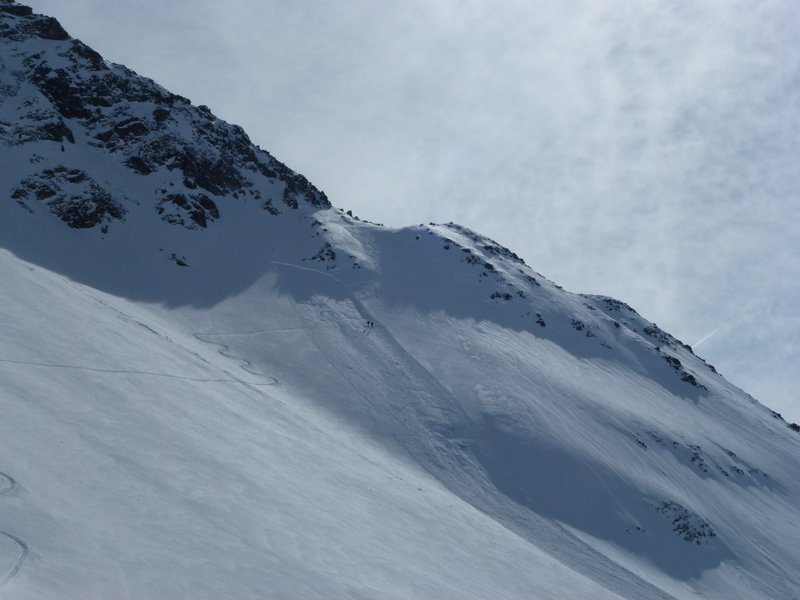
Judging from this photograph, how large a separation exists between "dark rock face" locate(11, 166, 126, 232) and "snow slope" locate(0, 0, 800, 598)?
170mm

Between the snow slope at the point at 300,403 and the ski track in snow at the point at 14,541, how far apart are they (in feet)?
0.18

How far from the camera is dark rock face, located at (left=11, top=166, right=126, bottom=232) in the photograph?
1898 inches

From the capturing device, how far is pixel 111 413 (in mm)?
20938

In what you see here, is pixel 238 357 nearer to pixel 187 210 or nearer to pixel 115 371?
pixel 115 371

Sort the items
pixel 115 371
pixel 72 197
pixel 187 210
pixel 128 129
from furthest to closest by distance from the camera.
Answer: pixel 128 129, pixel 187 210, pixel 72 197, pixel 115 371

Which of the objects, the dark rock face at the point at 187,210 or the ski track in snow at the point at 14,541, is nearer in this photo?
the ski track in snow at the point at 14,541

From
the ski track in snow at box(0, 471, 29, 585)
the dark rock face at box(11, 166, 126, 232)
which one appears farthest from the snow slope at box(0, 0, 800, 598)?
the dark rock face at box(11, 166, 126, 232)

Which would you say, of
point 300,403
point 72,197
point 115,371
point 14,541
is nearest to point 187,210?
point 72,197

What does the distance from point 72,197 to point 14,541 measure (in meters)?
42.3

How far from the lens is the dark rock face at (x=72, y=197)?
158 ft

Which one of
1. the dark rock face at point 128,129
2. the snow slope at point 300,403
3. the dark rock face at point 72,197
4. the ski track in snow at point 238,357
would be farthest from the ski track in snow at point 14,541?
the dark rock face at point 128,129

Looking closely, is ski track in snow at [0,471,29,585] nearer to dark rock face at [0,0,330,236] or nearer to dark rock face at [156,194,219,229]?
dark rock face at [0,0,330,236]

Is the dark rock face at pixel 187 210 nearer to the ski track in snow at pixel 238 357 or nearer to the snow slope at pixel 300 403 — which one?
the snow slope at pixel 300 403

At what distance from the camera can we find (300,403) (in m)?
34.2
